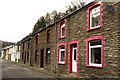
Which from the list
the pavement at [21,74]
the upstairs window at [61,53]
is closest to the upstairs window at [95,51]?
the pavement at [21,74]

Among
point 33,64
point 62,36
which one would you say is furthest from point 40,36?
point 62,36

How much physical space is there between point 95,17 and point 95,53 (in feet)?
8.06

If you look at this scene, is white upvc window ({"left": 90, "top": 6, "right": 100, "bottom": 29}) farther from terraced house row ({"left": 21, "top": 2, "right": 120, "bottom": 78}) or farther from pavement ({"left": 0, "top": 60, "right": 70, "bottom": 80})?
pavement ({"left": 0, "top": 60, "right": 70, "bottom": 80})

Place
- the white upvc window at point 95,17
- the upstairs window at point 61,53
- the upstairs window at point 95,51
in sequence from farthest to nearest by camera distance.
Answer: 1. the upstairs window at point 61,53
2. the white upvc window at point 95,17
3. the upstairs window at point 95,51

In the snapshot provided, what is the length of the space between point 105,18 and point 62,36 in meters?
8.00

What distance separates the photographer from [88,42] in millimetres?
15930

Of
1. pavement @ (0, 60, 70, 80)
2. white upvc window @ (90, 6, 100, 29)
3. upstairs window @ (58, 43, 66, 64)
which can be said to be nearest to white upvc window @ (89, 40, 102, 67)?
white upvc window @ (90, 6, 100, 29)

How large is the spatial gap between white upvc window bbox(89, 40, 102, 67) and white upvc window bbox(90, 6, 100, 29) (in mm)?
1137

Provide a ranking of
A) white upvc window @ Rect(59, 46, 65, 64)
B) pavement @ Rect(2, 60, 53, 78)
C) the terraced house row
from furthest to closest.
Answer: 1. white upvc window @ Rect(59, 46, 65, 64)
2. pavement @ Rect(2, 60, 53, 78)
3. the terraced house row

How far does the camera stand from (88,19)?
637 inches

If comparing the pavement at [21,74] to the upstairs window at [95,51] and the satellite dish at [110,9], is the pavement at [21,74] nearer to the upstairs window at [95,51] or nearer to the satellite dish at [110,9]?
the upstairs window at [95,51]

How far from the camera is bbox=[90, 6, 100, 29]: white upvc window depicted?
1518cm

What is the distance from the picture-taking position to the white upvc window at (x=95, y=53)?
14.6 m

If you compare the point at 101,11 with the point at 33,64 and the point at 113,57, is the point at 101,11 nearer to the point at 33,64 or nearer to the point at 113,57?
the point at 113,57
